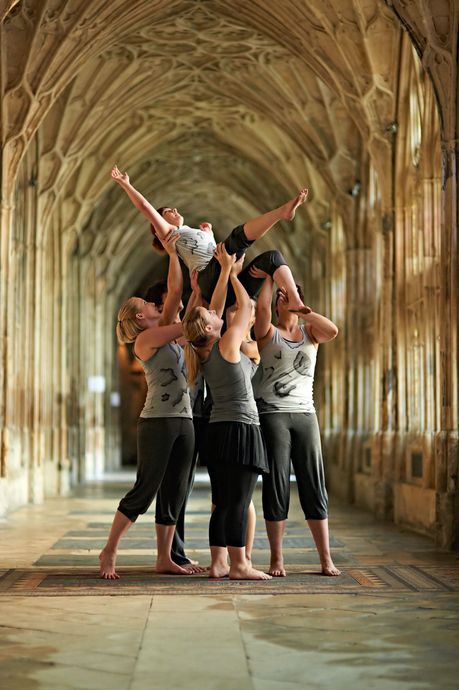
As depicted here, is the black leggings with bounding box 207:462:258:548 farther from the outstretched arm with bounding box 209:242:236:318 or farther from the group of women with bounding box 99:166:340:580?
the outstretched arm with bounding box 209:242:236:318

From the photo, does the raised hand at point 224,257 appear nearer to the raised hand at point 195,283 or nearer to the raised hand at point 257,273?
the raised hand at point 257,273

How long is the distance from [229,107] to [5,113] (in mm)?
8498

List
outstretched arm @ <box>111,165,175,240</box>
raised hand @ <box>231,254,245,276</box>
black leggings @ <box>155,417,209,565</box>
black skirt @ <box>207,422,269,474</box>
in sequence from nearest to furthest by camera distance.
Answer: black skirt @ <box>207,422,269,474</box> → raised hand @ <box>231,254,245,276</box> → outstretched arm @ <box>111,165,175,240</box> → black leggings @ <box>155,417,209,565</box>

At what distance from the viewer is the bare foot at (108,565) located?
23.9 ft

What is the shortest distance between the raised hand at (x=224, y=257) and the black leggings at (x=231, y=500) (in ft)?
4.12

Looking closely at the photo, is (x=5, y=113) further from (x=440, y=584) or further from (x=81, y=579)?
(x=440, y=584)

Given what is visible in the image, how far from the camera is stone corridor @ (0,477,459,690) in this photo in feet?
14.5

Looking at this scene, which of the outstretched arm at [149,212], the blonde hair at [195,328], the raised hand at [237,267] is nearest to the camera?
the blonde hair at [195,328]

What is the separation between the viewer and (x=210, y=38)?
1861 cm

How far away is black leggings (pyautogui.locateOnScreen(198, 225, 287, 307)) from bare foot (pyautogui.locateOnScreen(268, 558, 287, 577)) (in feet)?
5.75

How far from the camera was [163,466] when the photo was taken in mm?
7289

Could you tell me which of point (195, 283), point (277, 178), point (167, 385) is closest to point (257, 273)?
point (195, 283)

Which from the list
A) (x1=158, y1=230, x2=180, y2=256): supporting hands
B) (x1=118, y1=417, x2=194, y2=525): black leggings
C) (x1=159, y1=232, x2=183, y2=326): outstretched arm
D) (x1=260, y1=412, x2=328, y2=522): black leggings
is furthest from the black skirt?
(x1=158, y1=230, x2=180, y2=256): supporting hands

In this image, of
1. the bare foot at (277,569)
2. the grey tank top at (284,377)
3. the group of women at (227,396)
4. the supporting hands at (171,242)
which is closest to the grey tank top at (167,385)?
the group of women at (227,396)
